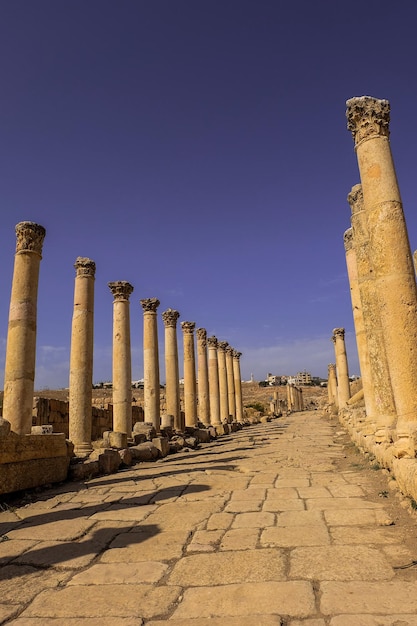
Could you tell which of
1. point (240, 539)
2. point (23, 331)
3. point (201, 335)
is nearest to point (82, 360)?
point (23, 331)

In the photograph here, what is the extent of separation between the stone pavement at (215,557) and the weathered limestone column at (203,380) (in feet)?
59.8

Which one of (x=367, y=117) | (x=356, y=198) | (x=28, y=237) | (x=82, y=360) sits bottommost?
(x=82, y=360)

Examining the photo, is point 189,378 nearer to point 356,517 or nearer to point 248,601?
point 356,517

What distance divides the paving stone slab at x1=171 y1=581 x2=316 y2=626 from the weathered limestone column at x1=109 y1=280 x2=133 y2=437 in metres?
11.9

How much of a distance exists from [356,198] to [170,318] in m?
12.1

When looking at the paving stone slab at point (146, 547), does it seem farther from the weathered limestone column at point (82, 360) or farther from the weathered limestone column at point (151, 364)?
the weathered limestone column at point (151, 364)

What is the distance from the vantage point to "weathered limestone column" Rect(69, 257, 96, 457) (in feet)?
39.6

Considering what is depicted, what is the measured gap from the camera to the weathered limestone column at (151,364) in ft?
59.1

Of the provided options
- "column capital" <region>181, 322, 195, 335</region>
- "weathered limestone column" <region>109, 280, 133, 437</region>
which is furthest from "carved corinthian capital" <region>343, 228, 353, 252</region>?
"column capital" <region>181, 322, 195, 335</region>

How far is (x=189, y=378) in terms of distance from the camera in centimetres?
2397

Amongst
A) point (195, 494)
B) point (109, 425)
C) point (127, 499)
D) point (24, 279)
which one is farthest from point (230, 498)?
point (109, 425)

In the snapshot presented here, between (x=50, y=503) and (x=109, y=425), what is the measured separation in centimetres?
1621

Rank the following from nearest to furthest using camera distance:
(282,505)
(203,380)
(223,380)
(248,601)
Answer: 1. (248,601)
2. (282,505)
3. (203,380)
4. (223,380)

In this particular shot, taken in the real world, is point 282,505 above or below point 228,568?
above
